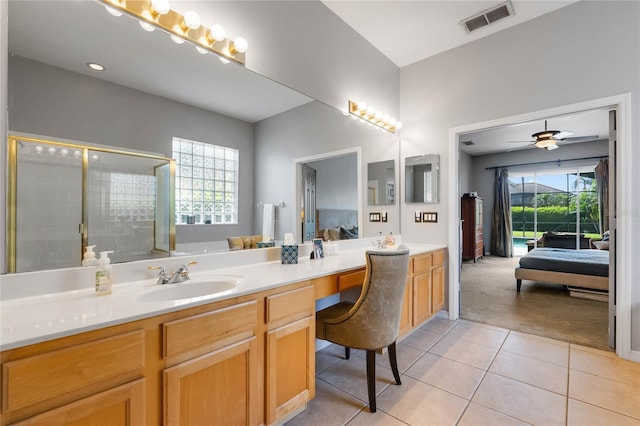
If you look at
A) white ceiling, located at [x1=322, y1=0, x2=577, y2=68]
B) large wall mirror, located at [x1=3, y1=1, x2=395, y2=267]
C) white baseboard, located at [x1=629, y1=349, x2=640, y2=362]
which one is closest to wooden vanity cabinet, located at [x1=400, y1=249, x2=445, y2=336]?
large wall mirror, located at [x1=3, y1=1, x2=395, y2=267]

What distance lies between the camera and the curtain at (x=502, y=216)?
24.7ft

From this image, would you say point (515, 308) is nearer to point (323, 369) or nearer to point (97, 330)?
point (323, 369)

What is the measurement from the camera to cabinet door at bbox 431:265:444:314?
296cm

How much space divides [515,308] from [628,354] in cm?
128

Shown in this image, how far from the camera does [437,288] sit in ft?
10.0

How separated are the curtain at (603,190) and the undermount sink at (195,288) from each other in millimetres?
8063

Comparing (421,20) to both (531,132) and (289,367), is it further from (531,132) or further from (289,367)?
(531,132)

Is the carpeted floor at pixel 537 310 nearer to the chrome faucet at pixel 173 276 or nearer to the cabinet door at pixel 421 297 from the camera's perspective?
the cabinet door at pixel 421 297

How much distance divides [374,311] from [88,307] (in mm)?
1371

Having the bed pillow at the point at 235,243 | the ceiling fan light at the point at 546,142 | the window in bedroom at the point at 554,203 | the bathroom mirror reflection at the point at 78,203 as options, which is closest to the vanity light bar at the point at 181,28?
the bathroom mirror reflection at the point at 78,203

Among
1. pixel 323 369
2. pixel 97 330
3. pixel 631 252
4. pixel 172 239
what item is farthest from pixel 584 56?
pixel 97 330

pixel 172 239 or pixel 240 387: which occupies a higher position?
pixel 172 239

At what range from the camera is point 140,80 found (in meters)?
1.53

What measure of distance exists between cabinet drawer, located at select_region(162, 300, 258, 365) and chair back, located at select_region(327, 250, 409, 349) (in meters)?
0.66
